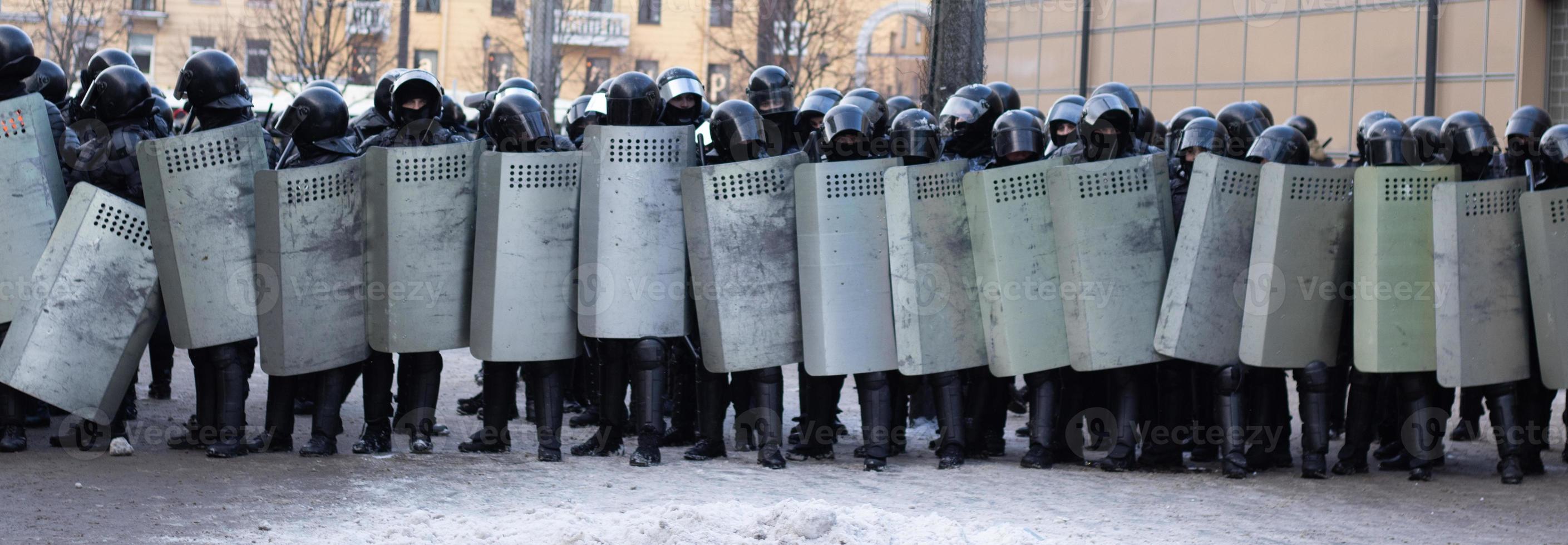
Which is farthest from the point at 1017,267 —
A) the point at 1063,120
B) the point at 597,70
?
the point at 597,70

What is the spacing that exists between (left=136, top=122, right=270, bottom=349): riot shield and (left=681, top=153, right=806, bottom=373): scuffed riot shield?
1.98 m

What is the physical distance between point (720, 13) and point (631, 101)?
32.0m

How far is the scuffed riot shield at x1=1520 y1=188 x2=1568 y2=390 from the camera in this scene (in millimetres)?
6281

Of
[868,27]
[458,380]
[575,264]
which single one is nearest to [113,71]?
[575,264]

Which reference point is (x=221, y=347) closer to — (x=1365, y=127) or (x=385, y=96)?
(x=385, y=96)

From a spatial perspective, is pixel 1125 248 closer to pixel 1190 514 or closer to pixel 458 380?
pixel 1190 514

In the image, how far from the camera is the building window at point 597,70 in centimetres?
3510

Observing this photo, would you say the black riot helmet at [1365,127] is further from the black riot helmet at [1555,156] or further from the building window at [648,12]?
the building window at [648,12]

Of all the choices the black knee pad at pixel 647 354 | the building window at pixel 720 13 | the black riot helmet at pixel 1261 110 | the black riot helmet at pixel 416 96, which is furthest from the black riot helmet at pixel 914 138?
the building window at pixel 720 13

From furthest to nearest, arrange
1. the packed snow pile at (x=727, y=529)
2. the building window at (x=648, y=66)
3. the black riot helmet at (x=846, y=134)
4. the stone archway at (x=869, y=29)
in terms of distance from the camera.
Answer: the building window at (x=648, y=66) < the stone archway at (x=869, y=29) < the black riot helmet at (x=846, y=134) < the packed snow pile at (x=727, y=529)

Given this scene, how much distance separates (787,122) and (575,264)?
1.71m

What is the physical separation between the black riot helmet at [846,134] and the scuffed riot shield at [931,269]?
0.69ft

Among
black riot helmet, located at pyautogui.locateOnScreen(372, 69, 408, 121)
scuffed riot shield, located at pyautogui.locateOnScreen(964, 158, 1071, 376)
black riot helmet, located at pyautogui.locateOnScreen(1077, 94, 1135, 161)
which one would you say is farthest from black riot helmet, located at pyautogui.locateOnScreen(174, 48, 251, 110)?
black riot helmet, located at pyautogui.locateOnScreen(1077, 94, 1135, 161)

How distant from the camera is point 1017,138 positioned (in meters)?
6.76
